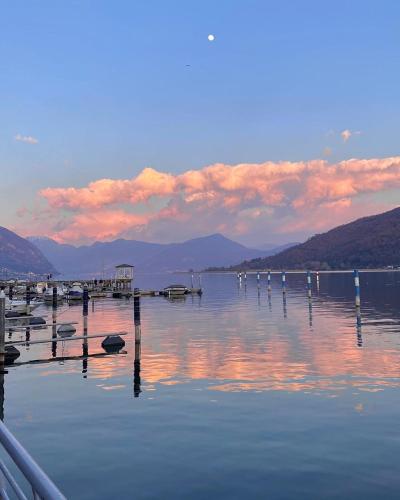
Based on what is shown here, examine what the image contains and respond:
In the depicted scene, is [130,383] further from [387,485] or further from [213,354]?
[387,485]

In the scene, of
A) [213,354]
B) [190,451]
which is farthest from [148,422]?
[213,354]

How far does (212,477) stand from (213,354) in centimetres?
2509

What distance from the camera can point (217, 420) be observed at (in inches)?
879

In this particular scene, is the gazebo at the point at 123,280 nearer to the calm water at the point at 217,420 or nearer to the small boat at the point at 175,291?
the small boat at the point at 175,291

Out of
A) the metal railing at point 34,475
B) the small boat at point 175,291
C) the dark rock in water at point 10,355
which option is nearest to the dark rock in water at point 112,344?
the dark rock in water at point 10,355

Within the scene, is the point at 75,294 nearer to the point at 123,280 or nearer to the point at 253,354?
the point at 123,280

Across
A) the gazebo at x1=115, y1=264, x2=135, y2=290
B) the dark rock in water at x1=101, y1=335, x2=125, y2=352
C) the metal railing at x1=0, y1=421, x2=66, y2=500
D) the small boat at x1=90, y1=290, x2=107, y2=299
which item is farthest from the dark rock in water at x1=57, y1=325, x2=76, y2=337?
the gazebo at x1=115, y1=264, x2=135, y2=290

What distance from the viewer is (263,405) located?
24.6 meters

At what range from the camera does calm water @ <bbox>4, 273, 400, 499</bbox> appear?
51.3ft

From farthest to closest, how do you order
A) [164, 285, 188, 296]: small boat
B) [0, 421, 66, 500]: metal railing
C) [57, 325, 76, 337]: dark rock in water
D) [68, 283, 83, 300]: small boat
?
[164, 285, 188, 296]: small boat
[68, 283, 83, 300]: small boat
[57, 325, 76, 337]: dark rock in water
[0, 421, 66, 500]: metal railing

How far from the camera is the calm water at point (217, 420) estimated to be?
15.6 metres

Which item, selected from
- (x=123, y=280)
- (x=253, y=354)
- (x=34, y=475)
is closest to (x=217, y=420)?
(x=253, y=354)

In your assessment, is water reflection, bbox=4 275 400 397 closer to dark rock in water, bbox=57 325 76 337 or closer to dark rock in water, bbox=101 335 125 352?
dark rock in water, bbox=101 335 125 352

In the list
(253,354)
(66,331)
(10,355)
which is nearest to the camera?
(10,355)
